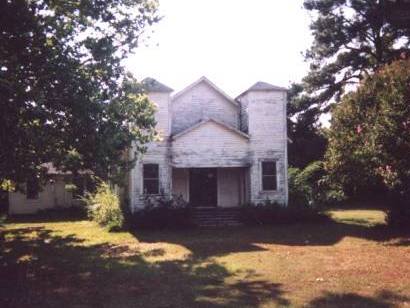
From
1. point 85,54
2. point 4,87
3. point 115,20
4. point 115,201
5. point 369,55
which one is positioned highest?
point 369,55

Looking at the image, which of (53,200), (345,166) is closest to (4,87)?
(345,166)

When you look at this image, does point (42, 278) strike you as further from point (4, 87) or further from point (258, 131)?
point (258, 131)

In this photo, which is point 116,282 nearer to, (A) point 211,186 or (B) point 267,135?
(B) point 267,135

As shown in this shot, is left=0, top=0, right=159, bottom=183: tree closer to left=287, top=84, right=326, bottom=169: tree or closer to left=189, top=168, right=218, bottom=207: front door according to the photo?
left=189, top=168, right=218, bottom=207: front door

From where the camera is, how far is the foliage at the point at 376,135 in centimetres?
1830

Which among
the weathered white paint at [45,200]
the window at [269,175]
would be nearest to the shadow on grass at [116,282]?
the window at [269,175]

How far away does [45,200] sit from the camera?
119ft

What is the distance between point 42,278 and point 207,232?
33.2 feet

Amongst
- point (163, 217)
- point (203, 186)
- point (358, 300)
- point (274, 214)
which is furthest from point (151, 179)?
point (358, 300)

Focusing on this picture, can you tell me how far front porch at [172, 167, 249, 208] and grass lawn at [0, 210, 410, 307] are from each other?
525cm

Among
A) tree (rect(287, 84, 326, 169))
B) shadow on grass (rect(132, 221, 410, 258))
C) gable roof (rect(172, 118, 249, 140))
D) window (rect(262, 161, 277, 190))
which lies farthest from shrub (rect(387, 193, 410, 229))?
tree (rect(287, 84, 326, 169))

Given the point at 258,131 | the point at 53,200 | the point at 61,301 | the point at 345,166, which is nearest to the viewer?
the point at 61,301

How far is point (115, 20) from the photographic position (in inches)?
701

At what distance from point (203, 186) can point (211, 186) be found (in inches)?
18.2
